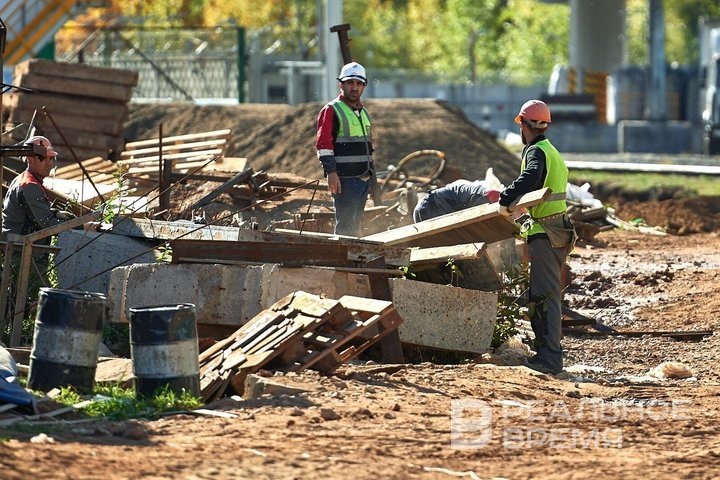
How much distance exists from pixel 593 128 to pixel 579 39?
12941mm

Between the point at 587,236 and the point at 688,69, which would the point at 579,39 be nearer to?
the point at 688,69

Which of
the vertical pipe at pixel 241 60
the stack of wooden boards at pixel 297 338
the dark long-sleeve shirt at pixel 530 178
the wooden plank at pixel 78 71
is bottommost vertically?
the stack of wooden boards at pixel 297 338

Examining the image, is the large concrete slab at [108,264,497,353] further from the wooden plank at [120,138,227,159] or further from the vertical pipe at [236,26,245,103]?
the vertical pipe at [236,26,245,103]

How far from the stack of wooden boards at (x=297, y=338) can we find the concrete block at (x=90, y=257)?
2066mm

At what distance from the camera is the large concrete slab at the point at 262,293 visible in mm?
10945

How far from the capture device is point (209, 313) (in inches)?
434

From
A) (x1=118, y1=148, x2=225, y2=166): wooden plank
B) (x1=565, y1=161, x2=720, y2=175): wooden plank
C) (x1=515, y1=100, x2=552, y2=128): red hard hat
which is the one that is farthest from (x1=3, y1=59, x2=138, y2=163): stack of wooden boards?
(x1=565, y1=161, x2=720, y2=175): wooden plank

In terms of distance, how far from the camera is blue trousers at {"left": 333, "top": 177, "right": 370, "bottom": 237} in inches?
524

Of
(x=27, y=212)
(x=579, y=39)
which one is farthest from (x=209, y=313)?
A: (x=579, y=39)

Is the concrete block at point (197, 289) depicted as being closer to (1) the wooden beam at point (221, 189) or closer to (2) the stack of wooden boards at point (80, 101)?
(1) the wooden beam at point (221, 189)

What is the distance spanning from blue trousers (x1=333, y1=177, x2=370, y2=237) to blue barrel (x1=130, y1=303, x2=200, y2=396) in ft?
15.2

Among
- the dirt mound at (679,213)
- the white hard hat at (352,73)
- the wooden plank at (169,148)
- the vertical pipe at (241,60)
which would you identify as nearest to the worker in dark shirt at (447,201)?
the white hard hat at (352,73)

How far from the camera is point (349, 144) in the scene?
1338 cm

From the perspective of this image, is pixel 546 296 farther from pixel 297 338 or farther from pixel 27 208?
pixel 27 208
